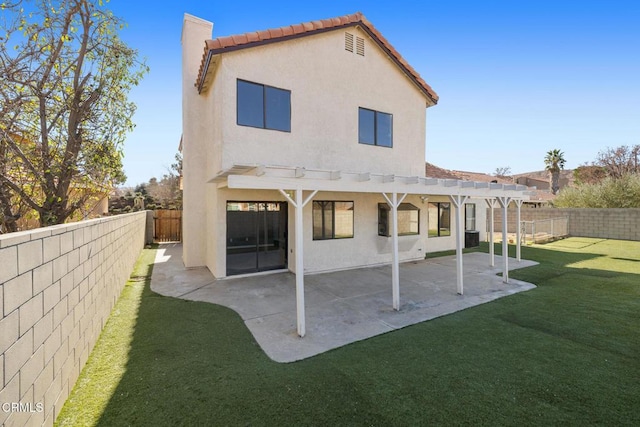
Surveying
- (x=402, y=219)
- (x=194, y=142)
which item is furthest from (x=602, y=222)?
→ (x=194, y=142)

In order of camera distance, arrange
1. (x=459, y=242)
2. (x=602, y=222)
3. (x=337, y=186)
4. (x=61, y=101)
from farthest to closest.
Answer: (x=602, y=222) < (x=459, y=242) < (x=337, y=186) < (x=61, y=101)

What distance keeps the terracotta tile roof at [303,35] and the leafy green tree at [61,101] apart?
2469 millimetres

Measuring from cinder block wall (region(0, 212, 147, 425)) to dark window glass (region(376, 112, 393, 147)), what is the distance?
9.81m

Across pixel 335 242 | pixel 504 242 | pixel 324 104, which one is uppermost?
pixel 324 104

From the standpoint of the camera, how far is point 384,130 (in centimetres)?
1192

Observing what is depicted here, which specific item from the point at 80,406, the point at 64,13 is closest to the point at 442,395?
the point at 80,406

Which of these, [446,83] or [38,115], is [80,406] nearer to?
[38,115]

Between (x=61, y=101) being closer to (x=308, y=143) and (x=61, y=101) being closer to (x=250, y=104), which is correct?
(x=250, y=104)

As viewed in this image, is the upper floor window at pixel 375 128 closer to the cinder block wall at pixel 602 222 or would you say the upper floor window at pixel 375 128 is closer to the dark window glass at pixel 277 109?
the dark window glass at pixel 277 109

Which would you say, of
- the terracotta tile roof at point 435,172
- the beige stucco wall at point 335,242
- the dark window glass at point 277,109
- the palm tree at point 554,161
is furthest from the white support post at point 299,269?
the palm tree at point 554,161

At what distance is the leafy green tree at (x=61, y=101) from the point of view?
522 centimetres

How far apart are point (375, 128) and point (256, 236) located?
6289mm

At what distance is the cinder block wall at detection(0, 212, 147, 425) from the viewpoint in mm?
2434

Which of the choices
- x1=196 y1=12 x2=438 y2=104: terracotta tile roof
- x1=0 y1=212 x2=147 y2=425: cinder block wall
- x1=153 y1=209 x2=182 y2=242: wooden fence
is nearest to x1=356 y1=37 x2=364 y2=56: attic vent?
x1=196 y1=12 x2=438 y2=104: terracotta tile roof
